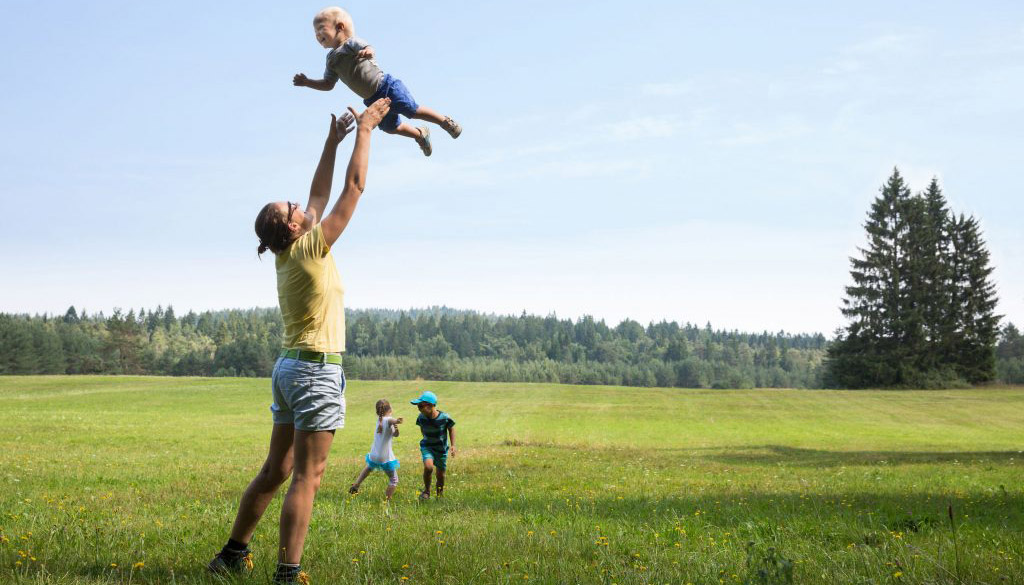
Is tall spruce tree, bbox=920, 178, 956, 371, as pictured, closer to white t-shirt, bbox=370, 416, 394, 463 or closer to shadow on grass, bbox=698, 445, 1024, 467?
shadow on grass, bbox=698, 445, 1024, 467

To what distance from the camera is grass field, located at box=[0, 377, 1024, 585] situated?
5.46m

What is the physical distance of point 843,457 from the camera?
2467cm

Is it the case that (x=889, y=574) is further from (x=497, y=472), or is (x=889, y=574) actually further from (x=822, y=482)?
(x=497, y=472)

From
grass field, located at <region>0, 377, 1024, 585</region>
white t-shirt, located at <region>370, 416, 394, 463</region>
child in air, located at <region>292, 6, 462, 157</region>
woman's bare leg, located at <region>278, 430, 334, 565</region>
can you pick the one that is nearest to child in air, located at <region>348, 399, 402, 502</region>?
white t-shirt, located at <region>370, 416, 394, 463</region>

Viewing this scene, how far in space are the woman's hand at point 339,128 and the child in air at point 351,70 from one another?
61.2 inches

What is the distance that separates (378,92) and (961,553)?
19.7ft

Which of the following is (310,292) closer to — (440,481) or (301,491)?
(301,491)

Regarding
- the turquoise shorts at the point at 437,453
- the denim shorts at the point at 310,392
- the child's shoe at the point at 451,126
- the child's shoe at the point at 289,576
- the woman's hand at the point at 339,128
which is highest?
the child's shoe at the point at 451,126

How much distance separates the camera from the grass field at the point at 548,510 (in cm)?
546

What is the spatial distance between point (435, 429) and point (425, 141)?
562cm

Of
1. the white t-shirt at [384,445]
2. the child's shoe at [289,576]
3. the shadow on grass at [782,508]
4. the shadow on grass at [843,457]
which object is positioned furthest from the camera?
the shadow on grass at [843,457]

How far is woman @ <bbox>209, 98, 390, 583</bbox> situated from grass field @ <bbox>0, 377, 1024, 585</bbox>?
0.57m

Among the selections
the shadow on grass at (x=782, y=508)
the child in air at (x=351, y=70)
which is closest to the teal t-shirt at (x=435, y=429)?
the shadow on grass at (x=782, y=508)

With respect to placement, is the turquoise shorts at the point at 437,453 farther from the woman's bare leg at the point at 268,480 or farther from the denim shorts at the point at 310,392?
the denim shorts at the point at 310,392
